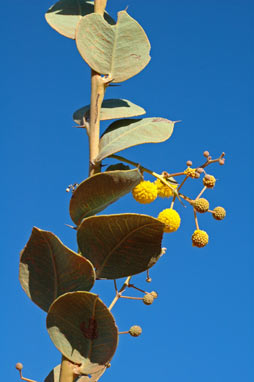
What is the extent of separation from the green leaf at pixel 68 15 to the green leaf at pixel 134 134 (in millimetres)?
381

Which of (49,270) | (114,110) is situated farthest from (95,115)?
(49,270)

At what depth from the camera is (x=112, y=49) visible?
67.6 inches

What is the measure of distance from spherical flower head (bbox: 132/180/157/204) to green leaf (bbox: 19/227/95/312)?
302 mm

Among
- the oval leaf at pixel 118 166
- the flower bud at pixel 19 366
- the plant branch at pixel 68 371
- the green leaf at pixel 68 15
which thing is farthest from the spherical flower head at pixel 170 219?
the green leaf at pixel 68 15

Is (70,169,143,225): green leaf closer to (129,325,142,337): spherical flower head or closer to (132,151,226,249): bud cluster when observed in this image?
(132,151,226,249): bud cluster

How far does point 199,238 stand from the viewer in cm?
146

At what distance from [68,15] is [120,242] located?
2.99ft

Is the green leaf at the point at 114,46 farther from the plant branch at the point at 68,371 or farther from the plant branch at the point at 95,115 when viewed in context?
the plant branch at the point at 68,371

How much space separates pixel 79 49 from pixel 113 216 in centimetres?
61

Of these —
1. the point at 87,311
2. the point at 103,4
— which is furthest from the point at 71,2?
the point at 87,311

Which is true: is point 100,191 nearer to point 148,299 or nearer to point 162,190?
point 162,190

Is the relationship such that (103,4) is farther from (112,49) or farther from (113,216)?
(113,216)

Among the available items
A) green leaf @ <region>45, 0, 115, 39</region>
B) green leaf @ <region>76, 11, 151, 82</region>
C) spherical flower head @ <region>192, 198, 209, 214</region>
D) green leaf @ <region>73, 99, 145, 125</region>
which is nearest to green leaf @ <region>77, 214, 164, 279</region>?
spherical flower head @ <region>192, 198, 209, 214</region>

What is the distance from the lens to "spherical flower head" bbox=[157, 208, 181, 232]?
4.82ft
